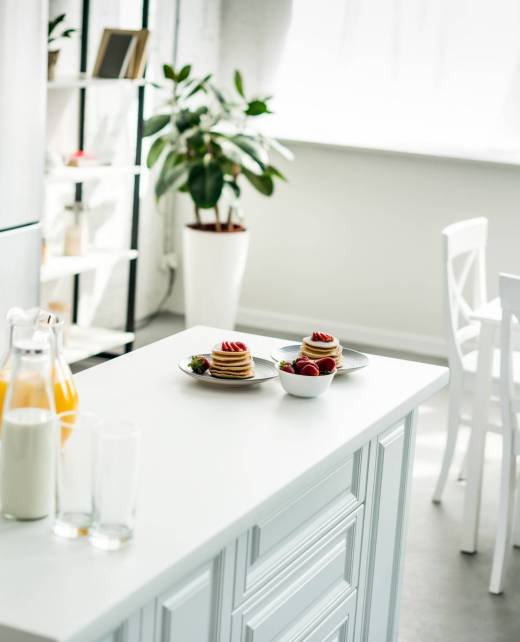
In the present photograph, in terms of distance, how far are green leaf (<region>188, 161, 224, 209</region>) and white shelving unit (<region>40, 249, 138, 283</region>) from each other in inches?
15.5

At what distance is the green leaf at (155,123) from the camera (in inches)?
→ 191

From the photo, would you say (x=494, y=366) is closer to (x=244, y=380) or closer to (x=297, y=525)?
(x=244, y=380)

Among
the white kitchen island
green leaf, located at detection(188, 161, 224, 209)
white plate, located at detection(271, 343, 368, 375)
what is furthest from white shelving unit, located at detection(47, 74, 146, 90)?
white plate, located at detection(271, 343, 368, 375)

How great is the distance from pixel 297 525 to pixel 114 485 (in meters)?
0.50

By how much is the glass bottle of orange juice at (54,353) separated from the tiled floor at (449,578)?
1.45 m

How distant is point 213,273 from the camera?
16.5ft

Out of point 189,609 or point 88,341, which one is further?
point 88,341

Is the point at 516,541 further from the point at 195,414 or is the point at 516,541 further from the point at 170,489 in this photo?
the point at 170,489

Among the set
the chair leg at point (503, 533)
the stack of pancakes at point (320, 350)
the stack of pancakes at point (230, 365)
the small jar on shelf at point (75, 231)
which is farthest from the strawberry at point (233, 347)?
the small jar on shelf at point (75, 231)

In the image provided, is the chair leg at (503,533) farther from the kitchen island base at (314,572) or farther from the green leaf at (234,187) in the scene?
the green leaf at (234,187)

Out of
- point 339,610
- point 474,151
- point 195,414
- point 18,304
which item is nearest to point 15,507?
point 195,414

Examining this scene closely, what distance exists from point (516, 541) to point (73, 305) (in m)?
2.52

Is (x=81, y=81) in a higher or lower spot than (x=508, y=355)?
higher

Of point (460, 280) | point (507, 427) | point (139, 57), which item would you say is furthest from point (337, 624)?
point (139, 57)
